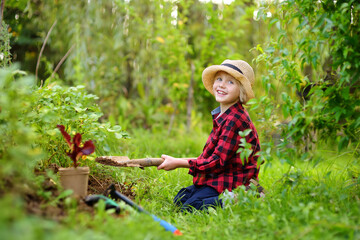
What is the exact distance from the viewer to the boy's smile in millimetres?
2633

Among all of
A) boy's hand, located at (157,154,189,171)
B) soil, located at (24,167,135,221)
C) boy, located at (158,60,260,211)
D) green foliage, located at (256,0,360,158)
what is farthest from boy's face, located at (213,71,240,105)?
soil, located at (24,167,135,221)

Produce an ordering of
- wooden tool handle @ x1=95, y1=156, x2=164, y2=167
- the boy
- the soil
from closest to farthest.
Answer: the soil < wooden tool handle @ x1=95, y1=156, x2=164, y2=167 < the boy

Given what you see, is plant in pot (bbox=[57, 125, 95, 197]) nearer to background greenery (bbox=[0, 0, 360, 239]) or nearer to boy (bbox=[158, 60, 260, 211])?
background greenery (bbox=[0, 0, 360, 239])

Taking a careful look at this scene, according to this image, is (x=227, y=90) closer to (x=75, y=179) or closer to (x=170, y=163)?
(x=170, y=163)

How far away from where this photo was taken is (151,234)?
163cm

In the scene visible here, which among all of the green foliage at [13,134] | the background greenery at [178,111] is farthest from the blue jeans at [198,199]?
the green foliage at [13,134]

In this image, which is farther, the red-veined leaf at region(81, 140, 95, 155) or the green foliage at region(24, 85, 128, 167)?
the green foliage at region(24, 85, 128, 167)

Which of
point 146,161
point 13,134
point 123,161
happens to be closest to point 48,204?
point 13,134

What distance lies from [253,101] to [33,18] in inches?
146

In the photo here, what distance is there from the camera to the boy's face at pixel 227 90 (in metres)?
2.63

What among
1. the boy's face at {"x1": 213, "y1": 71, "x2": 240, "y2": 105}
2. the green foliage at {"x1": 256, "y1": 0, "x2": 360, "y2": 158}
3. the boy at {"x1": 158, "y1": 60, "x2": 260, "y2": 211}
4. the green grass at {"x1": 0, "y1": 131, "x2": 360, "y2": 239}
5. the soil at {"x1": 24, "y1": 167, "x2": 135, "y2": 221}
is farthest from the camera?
the boy's face at {"x1": 213, "y1": 71, "x2": 240, "y2": 105}

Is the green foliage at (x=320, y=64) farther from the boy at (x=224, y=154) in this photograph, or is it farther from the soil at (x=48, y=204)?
the soil at (x=48, y=204)

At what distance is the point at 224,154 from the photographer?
96.7 inches

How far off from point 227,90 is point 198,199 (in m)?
0.83
